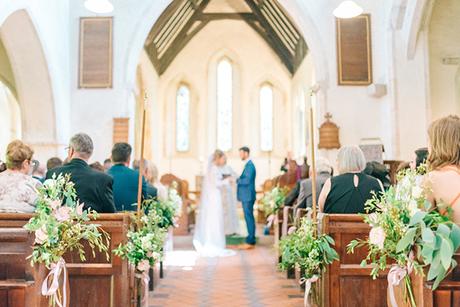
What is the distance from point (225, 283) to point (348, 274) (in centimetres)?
193

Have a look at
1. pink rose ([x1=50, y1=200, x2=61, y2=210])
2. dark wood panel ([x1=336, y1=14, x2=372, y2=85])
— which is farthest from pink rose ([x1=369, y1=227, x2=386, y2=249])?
dark wood panel ([x1=336, y1=14, x2=372, y2=85])

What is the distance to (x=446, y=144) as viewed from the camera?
205 centimetres

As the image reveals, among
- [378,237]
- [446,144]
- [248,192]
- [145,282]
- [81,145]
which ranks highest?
[81,145]

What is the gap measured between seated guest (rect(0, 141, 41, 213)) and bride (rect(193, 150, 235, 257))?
155 inches

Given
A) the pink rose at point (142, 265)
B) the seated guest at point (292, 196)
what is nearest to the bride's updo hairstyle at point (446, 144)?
the pink rose at point (142, 265)

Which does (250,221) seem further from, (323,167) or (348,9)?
(348,9)

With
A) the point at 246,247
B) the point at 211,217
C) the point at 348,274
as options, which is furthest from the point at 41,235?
the point at 246,247

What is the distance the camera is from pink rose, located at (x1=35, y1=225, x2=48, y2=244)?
2164 millimetres

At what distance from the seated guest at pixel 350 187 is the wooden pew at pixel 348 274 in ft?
1.18

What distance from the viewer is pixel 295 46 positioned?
12.3 meters

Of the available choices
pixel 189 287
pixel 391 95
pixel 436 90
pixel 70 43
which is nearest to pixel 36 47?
pixel 70 43

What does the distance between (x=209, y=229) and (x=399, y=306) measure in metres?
4.68

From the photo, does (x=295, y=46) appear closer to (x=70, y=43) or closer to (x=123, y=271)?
(x=70, y=43)

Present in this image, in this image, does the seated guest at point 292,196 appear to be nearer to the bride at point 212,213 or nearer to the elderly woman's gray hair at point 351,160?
the bride at point 212,213
